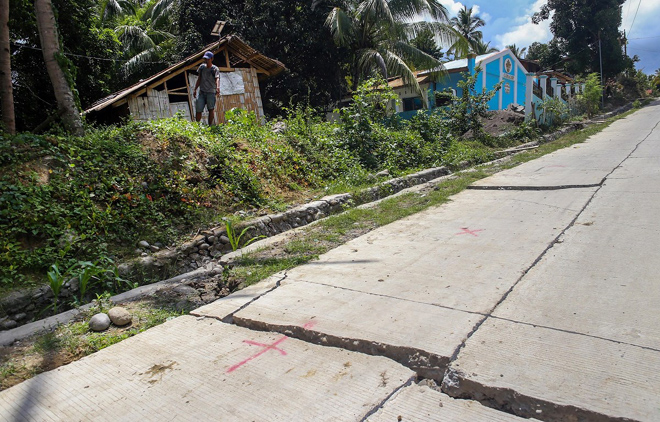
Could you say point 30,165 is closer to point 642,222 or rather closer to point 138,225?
point 138,225

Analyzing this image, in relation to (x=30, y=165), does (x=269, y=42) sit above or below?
above

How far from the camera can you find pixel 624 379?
7.13ft

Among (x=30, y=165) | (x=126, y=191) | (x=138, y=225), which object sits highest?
(x=30, y=165)

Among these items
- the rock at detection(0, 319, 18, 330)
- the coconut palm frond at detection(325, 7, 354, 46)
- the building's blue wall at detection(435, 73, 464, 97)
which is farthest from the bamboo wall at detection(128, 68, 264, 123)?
the building's blue wall at detection(435, 73, 464, 97)

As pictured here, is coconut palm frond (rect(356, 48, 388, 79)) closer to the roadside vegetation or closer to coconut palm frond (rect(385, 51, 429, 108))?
coconut palm frond (rect(385, 51, 429, 108))

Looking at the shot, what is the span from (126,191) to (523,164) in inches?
339

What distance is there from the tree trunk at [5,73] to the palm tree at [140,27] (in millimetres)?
13217

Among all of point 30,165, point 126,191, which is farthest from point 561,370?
point 30,165

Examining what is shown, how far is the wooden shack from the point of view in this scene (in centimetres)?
1233

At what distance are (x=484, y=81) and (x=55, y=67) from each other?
20279 millimetres

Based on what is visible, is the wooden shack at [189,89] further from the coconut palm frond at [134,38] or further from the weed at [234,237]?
the weed at [234,237]

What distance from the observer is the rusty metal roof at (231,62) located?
472 inches

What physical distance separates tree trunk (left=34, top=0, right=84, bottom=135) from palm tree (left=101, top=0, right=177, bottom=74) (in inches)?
514

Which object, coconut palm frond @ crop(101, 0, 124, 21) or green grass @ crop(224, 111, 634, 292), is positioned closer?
green grass @ crop(224, 111, 634, 292)
